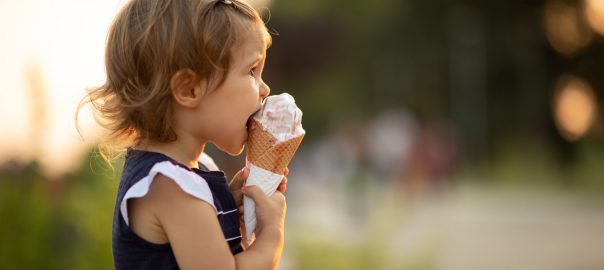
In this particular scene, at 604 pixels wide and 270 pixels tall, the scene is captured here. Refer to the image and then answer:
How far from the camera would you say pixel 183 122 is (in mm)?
2611

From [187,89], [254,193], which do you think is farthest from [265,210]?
[187,89]

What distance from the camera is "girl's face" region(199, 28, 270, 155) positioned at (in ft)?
8.46

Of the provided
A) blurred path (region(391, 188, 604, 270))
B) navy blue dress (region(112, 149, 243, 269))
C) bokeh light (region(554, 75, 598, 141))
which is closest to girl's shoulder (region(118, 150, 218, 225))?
navy blue dress (region(112, 149, 243, 269))

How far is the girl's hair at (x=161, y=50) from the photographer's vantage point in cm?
250

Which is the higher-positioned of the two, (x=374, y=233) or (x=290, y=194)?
(x=374, y=233)

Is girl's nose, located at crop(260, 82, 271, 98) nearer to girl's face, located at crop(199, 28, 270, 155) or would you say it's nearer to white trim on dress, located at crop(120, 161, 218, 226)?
girl's face, located at crop(199, 28, 270, 155)

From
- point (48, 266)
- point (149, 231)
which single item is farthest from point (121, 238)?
point (48, 266)

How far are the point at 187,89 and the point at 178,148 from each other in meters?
0.18

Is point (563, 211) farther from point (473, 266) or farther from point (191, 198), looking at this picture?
point (191, 198)

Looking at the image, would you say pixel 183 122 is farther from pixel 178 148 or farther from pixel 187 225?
pixel 187 225

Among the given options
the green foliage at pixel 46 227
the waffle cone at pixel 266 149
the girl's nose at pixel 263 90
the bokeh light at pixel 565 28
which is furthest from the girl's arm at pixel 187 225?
the bokeh light at pixel 565 28

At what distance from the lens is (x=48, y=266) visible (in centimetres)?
521

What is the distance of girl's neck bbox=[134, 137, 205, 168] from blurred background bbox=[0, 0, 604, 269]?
0.78m

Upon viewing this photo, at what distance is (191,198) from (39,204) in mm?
3054
